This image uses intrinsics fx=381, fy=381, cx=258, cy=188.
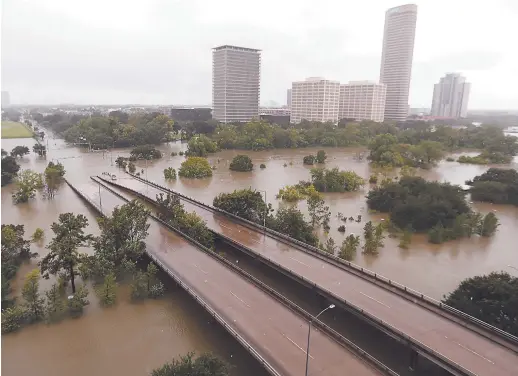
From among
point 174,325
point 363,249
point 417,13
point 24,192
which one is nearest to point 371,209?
point 363,249

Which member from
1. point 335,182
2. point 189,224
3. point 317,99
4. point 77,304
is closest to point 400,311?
point 189,224

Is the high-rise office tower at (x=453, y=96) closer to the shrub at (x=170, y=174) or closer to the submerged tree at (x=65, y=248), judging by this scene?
the shrub at (x=170, y=174)

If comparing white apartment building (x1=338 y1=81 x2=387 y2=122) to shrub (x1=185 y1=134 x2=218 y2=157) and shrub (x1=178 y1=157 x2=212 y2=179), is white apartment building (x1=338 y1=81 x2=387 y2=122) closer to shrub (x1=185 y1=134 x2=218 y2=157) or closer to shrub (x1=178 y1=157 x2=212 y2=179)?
shrub (x1=185 y1=134 x2=218 y2=157)

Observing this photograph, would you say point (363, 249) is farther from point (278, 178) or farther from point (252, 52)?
point (252, 52)

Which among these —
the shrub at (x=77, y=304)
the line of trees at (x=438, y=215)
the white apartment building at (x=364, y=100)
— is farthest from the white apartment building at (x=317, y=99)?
the shrub at (x=77, y=304)

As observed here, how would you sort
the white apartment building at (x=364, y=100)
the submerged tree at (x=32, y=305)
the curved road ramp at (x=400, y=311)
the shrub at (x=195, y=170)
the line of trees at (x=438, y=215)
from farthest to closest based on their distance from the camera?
the white apartment building at (x=364, y=100), the shrub at (x=195, y=170), the line of trees at (x=438, y=215), the submerged tree at (x=32, y=305), the curved road ramp at (x=400, y=311)

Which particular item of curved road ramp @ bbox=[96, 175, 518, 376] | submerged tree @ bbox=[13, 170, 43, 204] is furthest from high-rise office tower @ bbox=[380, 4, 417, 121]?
curved road ramp @ bbox=[96, 175, 518, 376]

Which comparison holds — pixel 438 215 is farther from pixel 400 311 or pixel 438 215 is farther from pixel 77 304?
pixel 77 304
